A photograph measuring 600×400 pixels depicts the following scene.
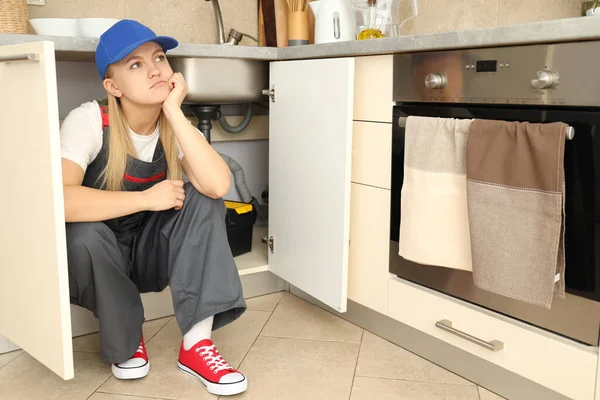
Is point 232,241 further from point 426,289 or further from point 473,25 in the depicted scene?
point 473,25

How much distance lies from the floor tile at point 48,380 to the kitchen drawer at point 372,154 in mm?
859

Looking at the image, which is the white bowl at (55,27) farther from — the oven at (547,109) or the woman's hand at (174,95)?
the oven at (547,109)

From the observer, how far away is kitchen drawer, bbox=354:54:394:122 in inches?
66.5

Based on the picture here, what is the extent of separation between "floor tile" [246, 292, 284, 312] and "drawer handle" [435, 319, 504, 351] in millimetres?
676

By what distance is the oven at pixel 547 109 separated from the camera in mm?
1252

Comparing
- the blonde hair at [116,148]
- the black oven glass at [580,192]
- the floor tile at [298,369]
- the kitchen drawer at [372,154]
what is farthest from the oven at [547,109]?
the blonde hair at [116,148]

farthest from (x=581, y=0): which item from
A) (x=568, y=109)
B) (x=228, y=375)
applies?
(x=228, y=375)

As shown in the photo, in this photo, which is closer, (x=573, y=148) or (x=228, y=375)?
(x=573, y=148)

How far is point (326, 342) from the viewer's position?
6.17ft

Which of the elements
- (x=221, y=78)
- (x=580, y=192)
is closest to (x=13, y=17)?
(x=221, y=78)

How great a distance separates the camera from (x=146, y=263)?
1684 millimetres

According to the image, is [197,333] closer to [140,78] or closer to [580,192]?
[140,78]

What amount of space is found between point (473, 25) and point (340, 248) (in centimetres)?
83

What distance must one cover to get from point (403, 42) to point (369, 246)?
22.3 inches
